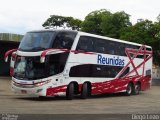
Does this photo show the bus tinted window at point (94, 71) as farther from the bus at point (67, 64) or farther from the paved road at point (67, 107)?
the paved road at point (67, 107)

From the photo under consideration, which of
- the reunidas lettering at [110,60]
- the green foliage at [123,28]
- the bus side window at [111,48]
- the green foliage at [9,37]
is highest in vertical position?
the green foliage at [123,28]

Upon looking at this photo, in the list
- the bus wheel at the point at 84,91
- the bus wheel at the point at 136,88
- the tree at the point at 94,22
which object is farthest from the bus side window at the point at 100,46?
the tree at the point at 94,22

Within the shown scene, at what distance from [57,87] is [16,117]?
975 centimetres

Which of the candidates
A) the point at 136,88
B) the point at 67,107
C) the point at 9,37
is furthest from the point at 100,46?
the point at 9,37

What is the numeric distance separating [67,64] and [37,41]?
6.78 ft

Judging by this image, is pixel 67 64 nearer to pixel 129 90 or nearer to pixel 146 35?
pixel 129 90

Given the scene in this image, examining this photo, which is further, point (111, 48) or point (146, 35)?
point (146, 35)

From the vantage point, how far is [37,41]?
22.3 metres

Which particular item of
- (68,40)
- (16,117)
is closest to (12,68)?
(68,40)

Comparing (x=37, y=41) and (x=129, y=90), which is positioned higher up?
(x=37, y=41)

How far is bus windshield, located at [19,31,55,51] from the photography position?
21984 mm

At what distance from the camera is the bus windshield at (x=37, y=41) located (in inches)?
866

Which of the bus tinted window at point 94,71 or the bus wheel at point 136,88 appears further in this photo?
the bus wheel at point 136,88

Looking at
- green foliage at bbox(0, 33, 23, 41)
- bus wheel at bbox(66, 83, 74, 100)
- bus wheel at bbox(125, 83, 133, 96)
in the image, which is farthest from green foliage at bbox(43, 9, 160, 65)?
bus wheel at bbox(66, 83, 74, 100)
